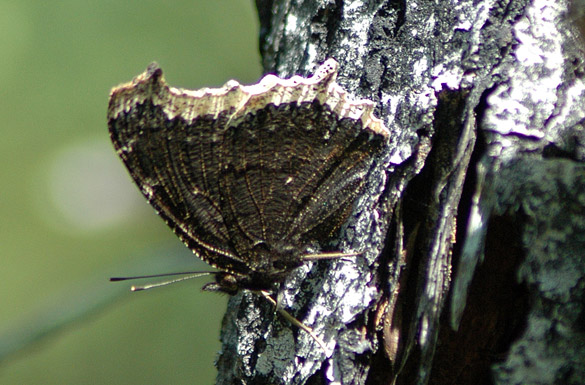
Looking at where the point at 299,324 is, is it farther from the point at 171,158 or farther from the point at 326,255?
the point at 171,158

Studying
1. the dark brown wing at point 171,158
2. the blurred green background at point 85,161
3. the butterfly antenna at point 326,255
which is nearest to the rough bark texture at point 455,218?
the butterfly antenna at point 326,255

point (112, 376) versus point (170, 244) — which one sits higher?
point (170, 244)

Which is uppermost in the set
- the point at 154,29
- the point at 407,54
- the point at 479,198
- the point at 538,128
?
the point at 154,29

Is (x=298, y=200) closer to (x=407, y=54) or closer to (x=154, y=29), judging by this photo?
(x=407, y=54)

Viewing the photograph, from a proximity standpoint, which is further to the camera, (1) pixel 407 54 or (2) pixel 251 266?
(2) pixel 251 266

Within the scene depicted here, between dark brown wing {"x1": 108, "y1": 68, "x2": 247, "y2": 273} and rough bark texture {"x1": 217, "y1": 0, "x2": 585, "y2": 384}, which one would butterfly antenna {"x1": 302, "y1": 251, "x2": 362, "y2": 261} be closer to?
rough bark texture {"x1": 217, "y1": 0, "x2": 585, "y2": 384}

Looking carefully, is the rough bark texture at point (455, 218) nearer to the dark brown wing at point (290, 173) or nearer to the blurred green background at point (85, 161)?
the dark brown wing at point (290, 173)

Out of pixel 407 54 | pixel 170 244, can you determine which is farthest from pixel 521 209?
pixel 170 244
